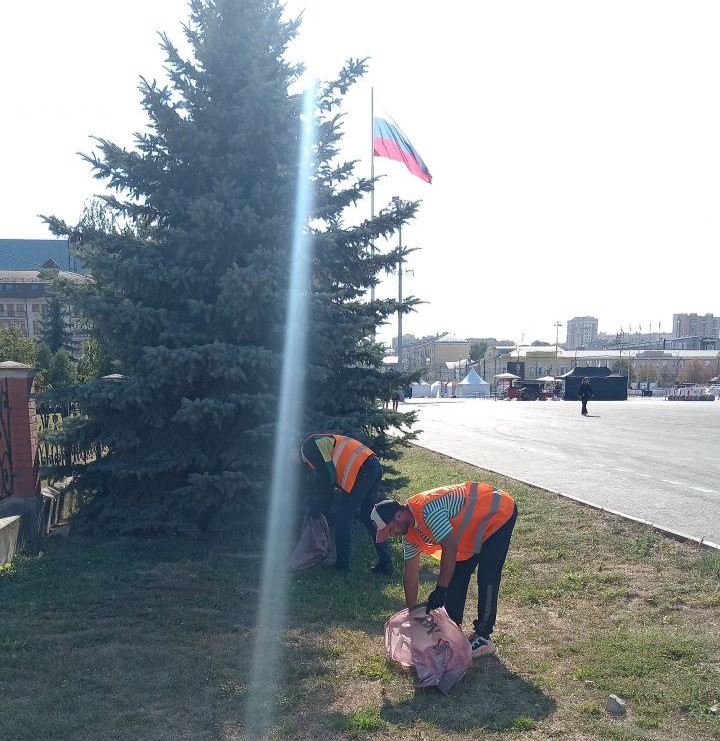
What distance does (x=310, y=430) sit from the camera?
820 centimetres

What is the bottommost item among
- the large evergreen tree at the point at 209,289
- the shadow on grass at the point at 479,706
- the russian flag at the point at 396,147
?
the shadow on grass at the point at 479,706

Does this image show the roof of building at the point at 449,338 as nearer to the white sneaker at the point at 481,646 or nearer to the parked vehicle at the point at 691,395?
the parked vehicle at the point at 691,395

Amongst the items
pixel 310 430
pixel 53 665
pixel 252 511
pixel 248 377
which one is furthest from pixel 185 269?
pixel 53 665

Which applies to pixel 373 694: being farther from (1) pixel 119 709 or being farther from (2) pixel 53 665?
(2) pixel 53 665

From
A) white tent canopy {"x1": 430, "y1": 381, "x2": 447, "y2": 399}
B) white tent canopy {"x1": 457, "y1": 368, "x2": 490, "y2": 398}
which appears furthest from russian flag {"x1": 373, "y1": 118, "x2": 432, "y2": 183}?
white tent canopy {"x1": 430, "y1": 381, "x2": 447, "y2": 399}

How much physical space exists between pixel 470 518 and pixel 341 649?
50.3 inches

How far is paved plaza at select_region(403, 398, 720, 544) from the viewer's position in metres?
9.62

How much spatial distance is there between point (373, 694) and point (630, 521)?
17.0ft

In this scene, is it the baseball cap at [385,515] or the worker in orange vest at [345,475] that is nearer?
the baseball cap at [385,515]

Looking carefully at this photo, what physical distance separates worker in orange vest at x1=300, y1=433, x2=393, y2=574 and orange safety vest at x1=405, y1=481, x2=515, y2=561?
1886 mm

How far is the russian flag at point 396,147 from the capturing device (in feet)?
67.5

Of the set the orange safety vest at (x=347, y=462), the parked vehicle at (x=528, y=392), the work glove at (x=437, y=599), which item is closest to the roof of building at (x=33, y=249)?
the parked vehicle at (x=528, y=392)

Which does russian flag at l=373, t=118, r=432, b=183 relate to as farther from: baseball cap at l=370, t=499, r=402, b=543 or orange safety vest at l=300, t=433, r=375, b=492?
baseball cap at l=370, t=499, r=402, b=543

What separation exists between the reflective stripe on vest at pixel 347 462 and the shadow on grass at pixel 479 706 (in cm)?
239
